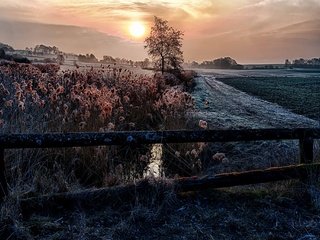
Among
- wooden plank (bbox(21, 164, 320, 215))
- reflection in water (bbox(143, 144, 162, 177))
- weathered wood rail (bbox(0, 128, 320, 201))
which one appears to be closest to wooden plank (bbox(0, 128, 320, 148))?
weathered wood rail (bbox(0, 128, 320, 201))

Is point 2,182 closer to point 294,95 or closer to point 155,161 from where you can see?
point 155,161

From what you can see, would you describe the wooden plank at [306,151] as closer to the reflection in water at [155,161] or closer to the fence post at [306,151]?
the fence post at [306,151]

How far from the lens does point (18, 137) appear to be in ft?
16.2

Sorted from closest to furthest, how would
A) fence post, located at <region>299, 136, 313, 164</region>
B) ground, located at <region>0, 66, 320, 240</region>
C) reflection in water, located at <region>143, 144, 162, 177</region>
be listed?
ground, located at <region>0, 66, 320, 240</region>
fence post, located at <region>299, 136, 313, 164</region>
reflection in water, located at <region>143, 144, 162, 177</region>

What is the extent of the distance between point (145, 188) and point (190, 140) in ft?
2.91

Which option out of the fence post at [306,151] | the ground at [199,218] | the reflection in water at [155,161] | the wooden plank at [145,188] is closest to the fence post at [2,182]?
the wooden plank at [145,188]

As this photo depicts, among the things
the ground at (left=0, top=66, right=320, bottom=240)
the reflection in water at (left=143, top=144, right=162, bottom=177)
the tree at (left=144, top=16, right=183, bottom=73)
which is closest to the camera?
Result: the ground at (left=0, top=66, right=320, bottom=240)

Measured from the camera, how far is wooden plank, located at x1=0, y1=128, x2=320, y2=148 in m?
4.96

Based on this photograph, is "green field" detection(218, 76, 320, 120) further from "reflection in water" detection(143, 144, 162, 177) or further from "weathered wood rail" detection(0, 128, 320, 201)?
"weathered wood rail" detection(0, 128, 320, 201)

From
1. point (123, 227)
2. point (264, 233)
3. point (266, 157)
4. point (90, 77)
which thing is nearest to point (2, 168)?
point (123, 227)

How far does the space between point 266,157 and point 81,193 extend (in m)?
5.30

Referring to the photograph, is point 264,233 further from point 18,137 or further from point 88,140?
point 18,137

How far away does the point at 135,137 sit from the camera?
5.29 m

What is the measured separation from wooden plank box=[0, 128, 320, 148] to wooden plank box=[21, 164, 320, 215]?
50 centimetres
